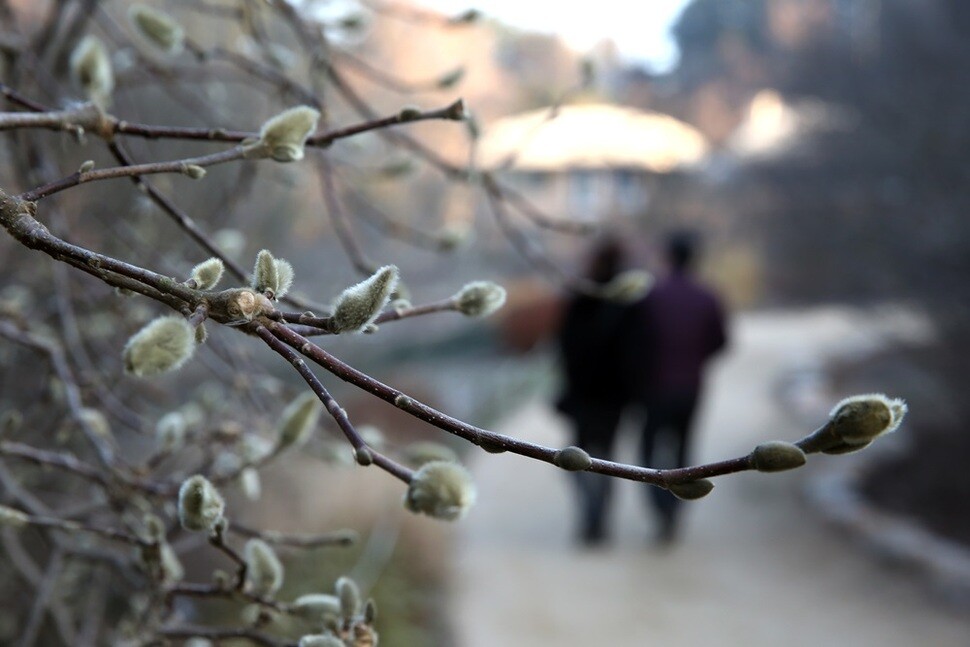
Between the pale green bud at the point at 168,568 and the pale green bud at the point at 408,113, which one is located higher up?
the pale green bud at the point at 408,113

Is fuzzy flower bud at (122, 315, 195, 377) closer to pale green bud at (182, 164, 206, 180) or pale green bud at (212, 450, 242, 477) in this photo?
pale green bud at (182, 164, 206, 180)

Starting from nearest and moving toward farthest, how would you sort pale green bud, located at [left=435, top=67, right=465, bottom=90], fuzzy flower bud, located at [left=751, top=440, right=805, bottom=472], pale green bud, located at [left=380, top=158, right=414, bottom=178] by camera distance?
fuzzy flower bud, located at [left=751, top=440, right=805, bottom=472], pale green bud, located at [left=435, top=67, right=465, bottom=90], pale green bud, located at [left=380, top=158, right=414, bottom=178]

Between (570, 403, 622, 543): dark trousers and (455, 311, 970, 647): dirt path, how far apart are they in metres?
0.14

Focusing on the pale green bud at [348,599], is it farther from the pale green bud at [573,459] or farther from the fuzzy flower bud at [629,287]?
the fuzzy flower bud at [629,287]

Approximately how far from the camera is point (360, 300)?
0.65 meters

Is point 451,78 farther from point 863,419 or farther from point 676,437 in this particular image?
point 676,437

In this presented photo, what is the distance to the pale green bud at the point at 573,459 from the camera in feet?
2.02

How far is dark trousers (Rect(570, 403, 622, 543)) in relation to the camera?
15.6 ft

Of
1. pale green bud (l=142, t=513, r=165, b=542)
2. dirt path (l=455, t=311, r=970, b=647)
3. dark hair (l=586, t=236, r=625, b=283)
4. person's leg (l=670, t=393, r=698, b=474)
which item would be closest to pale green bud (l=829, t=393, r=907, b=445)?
pale green bud (l=142, t=513, r=165, b=542)

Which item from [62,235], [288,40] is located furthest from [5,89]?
[288,40]

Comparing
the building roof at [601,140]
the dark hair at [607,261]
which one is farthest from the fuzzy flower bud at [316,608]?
the building roof at [601,140]

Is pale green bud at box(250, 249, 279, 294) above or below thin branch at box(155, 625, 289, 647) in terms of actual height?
above

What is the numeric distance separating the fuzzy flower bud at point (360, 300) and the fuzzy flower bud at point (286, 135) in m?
0.24

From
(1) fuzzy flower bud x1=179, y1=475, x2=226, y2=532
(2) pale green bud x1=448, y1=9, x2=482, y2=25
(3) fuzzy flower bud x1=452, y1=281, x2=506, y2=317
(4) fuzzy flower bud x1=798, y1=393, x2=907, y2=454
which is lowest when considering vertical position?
(1) fuzzy flower bud x1=179, y1=475, x2=226, y2=532
